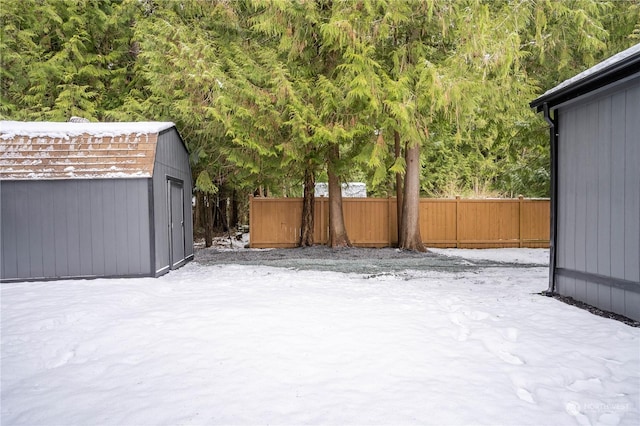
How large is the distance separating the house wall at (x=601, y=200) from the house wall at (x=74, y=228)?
6071mm

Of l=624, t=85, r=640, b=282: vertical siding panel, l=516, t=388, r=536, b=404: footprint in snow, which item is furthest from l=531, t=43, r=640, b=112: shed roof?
l=516, t=388, r=536, b=404: footprint in snow

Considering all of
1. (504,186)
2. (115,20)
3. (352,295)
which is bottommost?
(352,295)

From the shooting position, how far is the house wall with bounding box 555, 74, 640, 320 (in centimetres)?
436

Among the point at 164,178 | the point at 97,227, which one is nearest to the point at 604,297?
the point at 164,178

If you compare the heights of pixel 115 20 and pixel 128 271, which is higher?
pixel 115 20

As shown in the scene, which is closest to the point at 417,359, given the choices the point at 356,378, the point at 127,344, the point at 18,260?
the point at 356,378

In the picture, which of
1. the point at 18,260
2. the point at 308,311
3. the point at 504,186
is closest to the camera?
the point at 308,311

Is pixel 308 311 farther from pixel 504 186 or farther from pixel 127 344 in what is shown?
pixel 504 186

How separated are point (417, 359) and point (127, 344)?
2.44 metres

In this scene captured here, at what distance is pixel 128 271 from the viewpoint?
6.84 m

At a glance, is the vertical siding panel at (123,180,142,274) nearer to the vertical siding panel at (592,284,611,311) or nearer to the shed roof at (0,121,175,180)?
the shed roof at (0,121,175,180)

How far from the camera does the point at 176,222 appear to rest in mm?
8258

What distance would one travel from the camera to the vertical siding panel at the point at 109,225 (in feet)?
22.4

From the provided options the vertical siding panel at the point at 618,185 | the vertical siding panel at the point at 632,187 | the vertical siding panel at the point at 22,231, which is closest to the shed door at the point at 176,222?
the vertical siding panel at the point at 22,231
